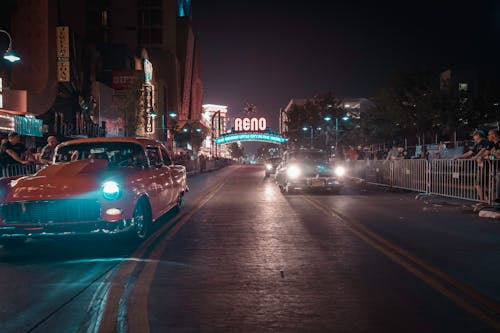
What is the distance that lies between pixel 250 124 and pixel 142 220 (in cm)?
12895

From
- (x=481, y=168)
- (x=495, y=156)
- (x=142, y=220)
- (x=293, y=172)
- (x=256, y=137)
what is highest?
(x=256, y=137)

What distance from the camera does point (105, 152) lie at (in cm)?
1016

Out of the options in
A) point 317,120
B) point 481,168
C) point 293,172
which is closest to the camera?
point 481,168

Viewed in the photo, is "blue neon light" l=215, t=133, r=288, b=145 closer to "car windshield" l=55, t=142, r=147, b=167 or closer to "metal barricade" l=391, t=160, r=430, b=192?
"metal barricade" l=391, t=160, r=430, b=192

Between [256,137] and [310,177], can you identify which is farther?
[256,137]

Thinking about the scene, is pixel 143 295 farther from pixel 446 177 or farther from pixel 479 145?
pixel 446 177

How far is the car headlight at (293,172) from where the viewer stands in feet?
65.0

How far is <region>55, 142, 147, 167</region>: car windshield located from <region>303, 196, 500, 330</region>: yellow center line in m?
4.55

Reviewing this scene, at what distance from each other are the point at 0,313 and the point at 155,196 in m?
4.96

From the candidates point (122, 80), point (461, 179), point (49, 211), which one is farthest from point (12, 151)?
point (122, 80)

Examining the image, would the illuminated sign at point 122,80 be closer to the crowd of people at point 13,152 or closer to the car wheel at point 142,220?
the crowd of people at point 13,152

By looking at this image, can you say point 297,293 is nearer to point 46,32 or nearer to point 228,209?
point 228,209

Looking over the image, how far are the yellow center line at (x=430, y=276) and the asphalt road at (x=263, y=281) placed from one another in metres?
0.02

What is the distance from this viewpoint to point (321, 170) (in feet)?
65.7
